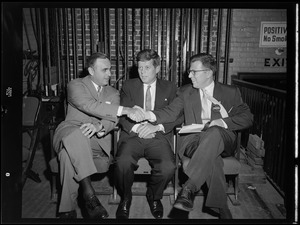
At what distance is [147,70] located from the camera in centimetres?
294

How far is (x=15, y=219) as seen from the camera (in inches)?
88.4

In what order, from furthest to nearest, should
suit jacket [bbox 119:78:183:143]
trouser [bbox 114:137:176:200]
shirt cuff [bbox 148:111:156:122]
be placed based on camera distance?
1. suit jacket [bbox 119:78:183:143]
2. shirt cuff [bbox 148:111:156:122]
3. trouser [bbox 114:137:176:200]

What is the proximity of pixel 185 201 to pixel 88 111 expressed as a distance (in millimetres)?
1226

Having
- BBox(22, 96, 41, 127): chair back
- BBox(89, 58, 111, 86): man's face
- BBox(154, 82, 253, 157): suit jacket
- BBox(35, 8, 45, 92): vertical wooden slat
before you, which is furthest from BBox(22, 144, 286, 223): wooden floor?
BBox(35, 8, 45, 92): vertical wooden slat

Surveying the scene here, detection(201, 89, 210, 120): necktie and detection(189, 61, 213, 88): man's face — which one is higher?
detection(189, 61, 213, 88): man's face

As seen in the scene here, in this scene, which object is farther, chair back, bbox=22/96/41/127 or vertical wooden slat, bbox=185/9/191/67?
vertical wooden slat, bbox=185/9/191/67

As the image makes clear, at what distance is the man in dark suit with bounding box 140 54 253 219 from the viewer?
96.6 inches

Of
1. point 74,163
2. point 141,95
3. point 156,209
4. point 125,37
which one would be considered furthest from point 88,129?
point 125,37

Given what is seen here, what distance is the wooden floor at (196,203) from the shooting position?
2.66 metres

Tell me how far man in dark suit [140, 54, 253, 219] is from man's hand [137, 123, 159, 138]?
0.02 m

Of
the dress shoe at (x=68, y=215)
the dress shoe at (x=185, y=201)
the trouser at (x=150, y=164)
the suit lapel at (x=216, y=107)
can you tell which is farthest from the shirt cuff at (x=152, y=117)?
the dress shoe at (x=68, y=215)

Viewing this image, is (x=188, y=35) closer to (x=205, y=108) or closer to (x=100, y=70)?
(x=205, y=108)

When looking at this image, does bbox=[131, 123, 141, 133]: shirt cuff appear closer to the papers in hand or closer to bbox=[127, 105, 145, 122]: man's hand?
Answer: bbox=[127, 105, 145, 122]: man's hand

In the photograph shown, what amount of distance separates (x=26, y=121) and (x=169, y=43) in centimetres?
245
